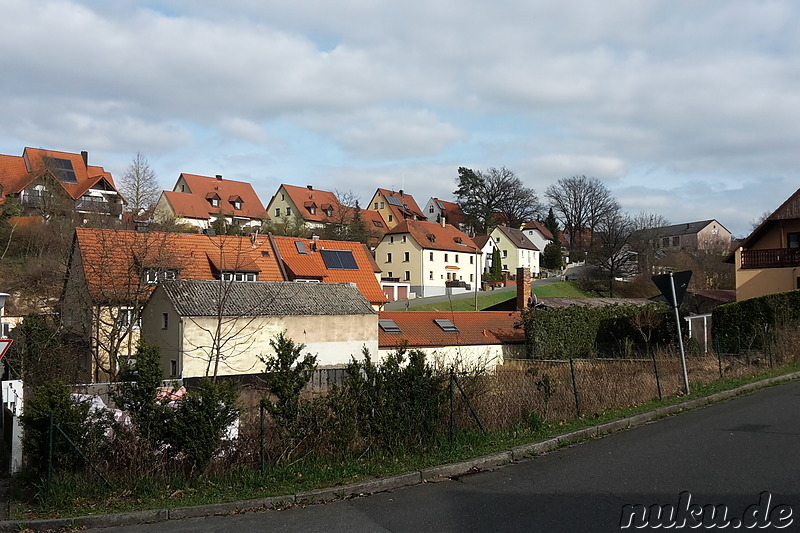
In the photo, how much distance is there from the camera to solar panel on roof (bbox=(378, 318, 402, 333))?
33031 millimetres

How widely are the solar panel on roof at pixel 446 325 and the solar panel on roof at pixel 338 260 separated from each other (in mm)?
9940

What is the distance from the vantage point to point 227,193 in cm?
7544

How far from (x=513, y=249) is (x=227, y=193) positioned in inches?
1309

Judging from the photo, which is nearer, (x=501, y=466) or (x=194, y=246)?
(x=501, y=466)

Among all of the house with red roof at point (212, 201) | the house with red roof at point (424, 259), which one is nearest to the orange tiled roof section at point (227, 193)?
the house with red roof at point (212, 201)

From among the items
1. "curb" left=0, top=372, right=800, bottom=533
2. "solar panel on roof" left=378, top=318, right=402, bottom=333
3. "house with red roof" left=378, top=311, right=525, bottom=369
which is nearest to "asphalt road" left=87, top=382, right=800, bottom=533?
"curb" left=0, top=372, right=800, bottom=533

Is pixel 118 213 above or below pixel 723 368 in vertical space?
above

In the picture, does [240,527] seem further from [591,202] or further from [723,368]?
[591,202]

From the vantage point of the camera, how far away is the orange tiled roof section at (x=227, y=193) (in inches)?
2896

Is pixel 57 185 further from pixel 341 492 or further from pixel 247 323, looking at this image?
pixel 341 492

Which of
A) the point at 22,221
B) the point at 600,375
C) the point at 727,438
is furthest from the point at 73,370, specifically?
the point at 22,221

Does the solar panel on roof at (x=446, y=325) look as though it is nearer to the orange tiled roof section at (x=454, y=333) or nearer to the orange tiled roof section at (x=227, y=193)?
the orange tiled roof section at (x=454, y=333)

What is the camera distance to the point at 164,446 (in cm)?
880

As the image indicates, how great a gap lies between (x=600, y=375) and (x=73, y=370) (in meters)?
16.6
